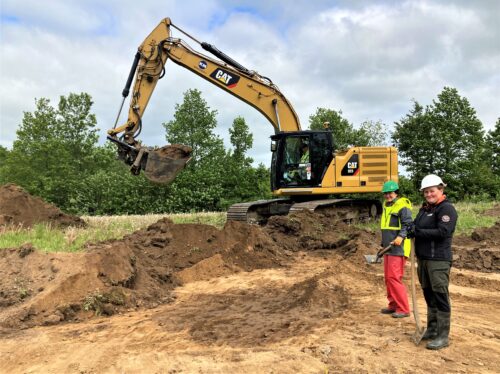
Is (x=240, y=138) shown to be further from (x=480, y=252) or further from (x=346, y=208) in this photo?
(x=480, y=252)

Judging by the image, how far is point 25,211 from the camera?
12.3 metres

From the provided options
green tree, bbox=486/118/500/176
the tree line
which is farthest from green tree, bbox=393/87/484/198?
green tree, bbox=486/118/500/176

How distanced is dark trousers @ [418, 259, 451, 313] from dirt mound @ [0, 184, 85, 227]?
34.6 feet

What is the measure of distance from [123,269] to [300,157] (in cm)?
715

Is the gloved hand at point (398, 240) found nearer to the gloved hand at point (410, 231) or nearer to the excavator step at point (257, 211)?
the gloved hand at point (410, 231)

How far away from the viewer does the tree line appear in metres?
28.2

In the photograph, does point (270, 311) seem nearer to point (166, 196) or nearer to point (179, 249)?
point (179, 249)

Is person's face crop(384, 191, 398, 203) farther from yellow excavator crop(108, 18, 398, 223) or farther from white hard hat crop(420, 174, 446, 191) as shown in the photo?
yellow excavator crop(108, 18, 398, 223)

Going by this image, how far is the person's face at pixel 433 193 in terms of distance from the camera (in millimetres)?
4309

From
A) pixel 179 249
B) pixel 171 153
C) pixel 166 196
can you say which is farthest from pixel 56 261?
pixel 166 196

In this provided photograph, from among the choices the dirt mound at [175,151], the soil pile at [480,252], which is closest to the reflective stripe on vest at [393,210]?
the soil pile at [480,252]

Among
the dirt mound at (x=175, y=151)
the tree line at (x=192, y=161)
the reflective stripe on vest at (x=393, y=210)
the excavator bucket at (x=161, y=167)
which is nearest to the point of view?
the reflective stripe on vest at (x=393, y=210)

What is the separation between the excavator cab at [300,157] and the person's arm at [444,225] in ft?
27.1

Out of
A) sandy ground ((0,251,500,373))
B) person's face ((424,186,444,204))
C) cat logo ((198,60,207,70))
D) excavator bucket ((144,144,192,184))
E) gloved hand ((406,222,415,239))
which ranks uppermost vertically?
cat logo ((198,60,207,70))
